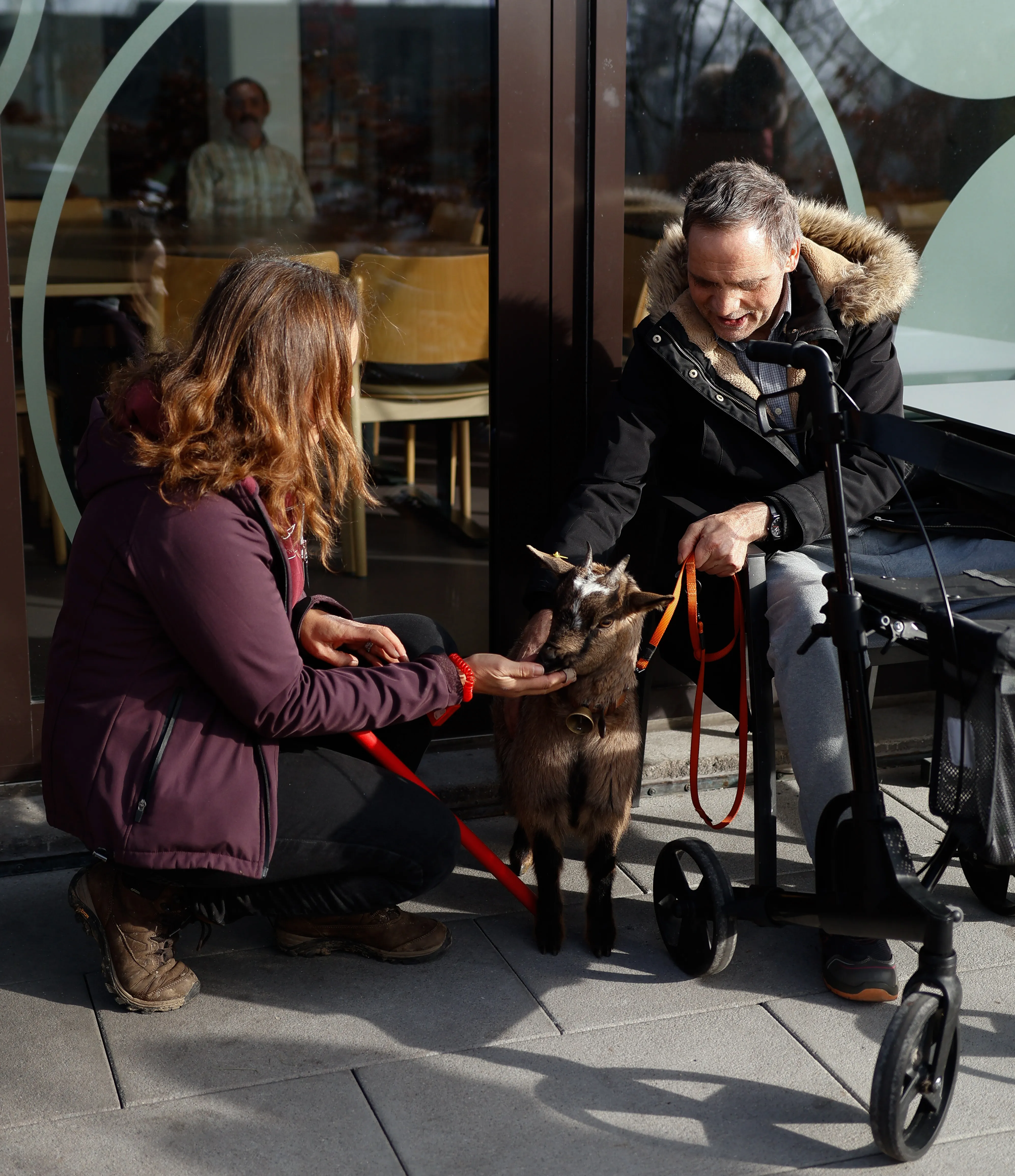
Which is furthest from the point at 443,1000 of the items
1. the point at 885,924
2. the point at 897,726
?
the point at 897,726

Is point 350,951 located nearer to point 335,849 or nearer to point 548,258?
point 335,849

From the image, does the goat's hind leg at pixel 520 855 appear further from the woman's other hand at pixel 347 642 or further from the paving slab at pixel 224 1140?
the paving slab at pixel 224 1140

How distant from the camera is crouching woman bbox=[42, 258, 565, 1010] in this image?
2.26m

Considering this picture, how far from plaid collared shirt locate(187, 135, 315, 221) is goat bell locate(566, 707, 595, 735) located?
202cm

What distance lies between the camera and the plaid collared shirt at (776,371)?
3.11 metres

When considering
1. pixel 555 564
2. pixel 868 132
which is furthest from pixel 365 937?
pixel 868 132

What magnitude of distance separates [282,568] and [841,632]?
108 centimetres

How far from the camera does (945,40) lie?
3779mm

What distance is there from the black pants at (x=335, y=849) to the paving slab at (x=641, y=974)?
0.37m

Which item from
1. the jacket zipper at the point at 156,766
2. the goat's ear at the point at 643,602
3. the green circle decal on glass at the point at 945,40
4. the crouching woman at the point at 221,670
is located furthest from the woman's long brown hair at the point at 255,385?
the green circle decal on glass at the point at 945,40

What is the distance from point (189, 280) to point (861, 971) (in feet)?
8.97

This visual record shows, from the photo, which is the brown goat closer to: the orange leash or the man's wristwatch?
the orange leash

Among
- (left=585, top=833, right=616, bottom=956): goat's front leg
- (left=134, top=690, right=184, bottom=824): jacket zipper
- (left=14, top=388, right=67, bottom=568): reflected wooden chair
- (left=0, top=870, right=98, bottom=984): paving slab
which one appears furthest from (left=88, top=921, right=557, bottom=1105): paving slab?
(left=14, top=388, right=67, bottom=568): reflected wooden chair

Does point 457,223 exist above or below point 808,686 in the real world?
above
